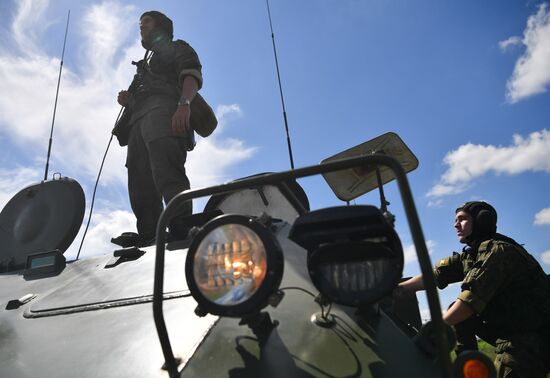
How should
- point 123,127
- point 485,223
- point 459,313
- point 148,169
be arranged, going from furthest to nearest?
point 485,223 < point 123,127 < point 148,169 < point 459,313

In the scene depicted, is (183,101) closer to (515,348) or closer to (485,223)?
(485,223)

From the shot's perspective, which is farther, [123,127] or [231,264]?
[123,127]

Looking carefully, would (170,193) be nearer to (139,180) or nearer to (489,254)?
(139,180)

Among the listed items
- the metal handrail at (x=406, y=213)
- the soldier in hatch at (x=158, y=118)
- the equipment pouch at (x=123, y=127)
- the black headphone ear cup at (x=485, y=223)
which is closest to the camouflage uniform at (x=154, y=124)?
the soldier in hatch at (x=158, y=118)

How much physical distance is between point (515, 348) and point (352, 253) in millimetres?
3110

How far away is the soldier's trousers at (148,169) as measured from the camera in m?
3.03

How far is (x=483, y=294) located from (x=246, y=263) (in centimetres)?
261

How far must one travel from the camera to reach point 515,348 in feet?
11.0

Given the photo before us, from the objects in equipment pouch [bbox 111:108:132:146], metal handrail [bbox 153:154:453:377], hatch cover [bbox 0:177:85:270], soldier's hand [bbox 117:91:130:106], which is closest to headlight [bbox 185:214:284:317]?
metal handrail [bbox 153:154:453:377]

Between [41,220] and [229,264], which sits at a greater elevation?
[41,220]

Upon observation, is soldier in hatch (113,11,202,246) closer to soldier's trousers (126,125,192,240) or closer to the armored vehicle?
soldier's trousers (126,125,192,240)

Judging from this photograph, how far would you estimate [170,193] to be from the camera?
9.53 feet

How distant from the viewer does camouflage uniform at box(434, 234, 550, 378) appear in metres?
3.24

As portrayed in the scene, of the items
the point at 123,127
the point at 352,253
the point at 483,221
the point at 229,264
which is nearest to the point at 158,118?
the point at 123,127
